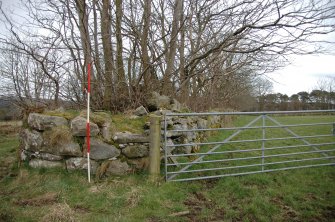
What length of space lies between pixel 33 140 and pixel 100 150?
1461 millimetres

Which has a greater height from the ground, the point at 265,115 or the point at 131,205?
the point at 265,115

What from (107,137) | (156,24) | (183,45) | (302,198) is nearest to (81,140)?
→ (107,137)

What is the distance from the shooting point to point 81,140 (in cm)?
505

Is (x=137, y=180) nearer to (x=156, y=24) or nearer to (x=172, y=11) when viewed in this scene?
(x=156, y=24)

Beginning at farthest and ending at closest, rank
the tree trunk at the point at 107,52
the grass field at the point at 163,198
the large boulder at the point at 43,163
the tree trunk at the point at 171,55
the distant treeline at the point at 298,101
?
the distant treeline at the point at 298,101, the tree trunk at the point at 171,55, the tree trunk at the point at 107,52, the large boulder at the point at 43,163, the grass field at the point at 163,198

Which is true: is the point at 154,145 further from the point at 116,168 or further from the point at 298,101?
the point at 298,101

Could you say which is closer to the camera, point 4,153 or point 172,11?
point 4,153

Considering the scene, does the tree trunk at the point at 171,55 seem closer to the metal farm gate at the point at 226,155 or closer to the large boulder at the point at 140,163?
the metal farm gate at the point at 226,155

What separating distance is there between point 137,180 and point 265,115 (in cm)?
292

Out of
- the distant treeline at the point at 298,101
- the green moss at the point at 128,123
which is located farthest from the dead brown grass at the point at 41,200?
the distant treeline at the point at 298,101

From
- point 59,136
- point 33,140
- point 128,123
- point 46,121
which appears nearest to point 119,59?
point 128,123

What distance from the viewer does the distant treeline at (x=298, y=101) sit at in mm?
37156

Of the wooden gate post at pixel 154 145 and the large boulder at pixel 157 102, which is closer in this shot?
the wooden gate post at pixel 154 145

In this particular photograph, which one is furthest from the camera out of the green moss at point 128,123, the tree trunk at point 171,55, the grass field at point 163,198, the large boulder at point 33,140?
the tree trunk at point 171,55
